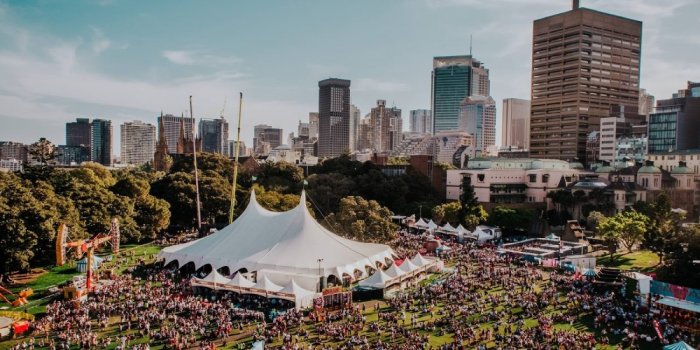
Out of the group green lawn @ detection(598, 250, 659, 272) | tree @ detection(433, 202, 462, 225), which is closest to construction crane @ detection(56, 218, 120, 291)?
tree @ detection(433, 202, 462, 225)

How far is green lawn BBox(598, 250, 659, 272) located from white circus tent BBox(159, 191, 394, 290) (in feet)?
57.7

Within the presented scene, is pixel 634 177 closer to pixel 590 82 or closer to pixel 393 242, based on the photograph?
pixel 393 242

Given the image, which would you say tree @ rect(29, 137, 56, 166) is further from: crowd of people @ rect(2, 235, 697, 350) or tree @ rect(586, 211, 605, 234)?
tree @ rect(586, 211, 605, 234)

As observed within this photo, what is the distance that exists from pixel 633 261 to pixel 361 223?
21.3m

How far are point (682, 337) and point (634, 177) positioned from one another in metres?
44.2

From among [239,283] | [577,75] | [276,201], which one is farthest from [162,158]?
[239,283]

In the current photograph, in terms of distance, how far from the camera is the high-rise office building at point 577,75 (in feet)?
352

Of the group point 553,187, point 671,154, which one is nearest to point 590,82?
point 671,154

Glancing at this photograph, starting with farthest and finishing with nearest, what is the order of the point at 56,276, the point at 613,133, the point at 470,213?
the point at 613,133 < the point at 470,213 < the point at 56,276

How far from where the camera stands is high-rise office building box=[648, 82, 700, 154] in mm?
86562

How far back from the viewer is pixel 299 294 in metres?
29.5

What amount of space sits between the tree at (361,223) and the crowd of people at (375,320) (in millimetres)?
12411

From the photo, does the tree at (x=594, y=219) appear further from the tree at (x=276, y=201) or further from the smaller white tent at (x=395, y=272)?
the tree at (x=276, y=201)

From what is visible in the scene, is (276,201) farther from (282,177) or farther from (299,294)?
(299,294)
